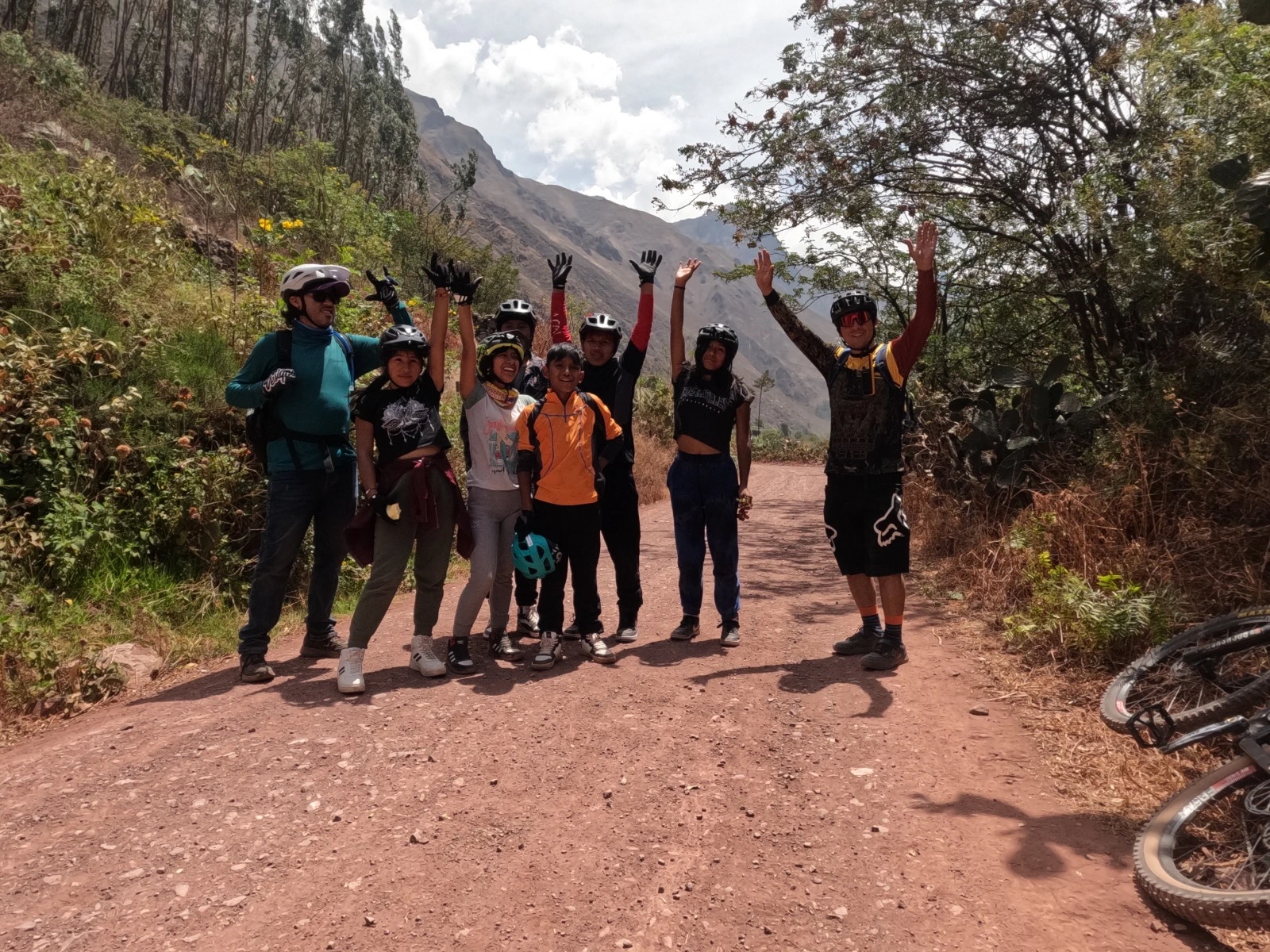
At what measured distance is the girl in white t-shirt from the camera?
4441 millimetres

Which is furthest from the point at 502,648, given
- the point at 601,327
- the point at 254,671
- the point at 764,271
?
the point at 764,271

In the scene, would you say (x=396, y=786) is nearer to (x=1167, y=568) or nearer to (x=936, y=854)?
(x=936, y=854)

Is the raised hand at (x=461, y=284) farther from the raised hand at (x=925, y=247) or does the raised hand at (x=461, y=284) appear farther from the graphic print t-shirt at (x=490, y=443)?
the raised hand at (x=925, y=247)

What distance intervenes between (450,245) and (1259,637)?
94.7 feet

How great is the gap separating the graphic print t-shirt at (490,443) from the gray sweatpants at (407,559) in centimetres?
24

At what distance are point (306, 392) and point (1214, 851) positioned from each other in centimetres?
443

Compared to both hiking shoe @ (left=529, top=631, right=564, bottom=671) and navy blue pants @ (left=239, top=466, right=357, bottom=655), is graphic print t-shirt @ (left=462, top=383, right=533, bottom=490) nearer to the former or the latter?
navy blue pants @ (left=239, top=466, right=357, bottom=655)

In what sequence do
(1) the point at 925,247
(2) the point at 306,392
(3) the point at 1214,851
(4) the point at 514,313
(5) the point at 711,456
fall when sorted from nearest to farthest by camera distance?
(3) the point at 1214,851
(1) the point at 925,247
(2) the point at 306,392
(4) the point at 514,313
(5) the point at 711,456

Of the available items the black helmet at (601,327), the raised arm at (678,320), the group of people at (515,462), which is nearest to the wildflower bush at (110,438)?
the group of people at (515,462)

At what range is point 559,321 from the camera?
16.8 ft

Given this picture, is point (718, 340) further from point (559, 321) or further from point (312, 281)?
point (312, 281)

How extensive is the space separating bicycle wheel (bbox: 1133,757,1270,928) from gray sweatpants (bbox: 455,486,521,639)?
10.7 ft

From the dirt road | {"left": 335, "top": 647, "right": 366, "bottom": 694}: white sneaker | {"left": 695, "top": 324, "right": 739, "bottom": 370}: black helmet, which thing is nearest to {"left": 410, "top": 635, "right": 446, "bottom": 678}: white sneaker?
the dirt road

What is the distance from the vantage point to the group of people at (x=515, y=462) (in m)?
4.15
